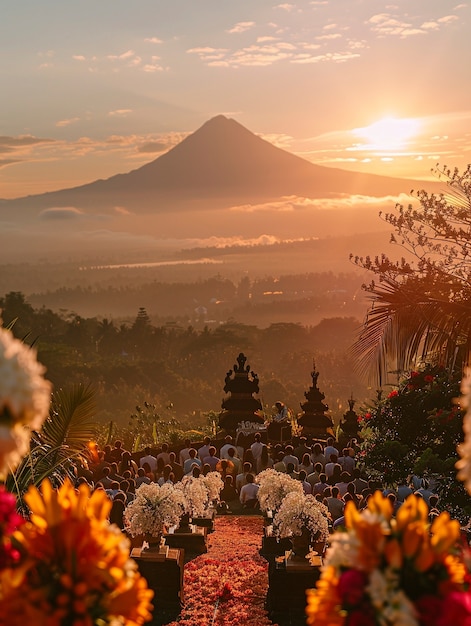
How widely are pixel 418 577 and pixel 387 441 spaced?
30.8ft

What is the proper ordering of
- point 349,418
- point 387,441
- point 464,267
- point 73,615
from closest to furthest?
point 73,615 < point 387,441 < point 464,267 < point 349,418

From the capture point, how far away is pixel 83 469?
1744 centimetres

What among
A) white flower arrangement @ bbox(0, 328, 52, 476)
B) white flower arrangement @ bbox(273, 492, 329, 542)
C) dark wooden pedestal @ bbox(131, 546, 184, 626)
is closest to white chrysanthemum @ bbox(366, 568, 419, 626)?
white flower arrangement @ bbox(0, 328, 52, 476)

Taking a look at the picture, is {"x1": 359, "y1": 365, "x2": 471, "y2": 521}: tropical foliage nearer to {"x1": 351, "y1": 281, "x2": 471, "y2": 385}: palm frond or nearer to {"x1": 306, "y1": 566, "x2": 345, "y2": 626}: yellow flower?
{"x1": 351, "y1": 281, "x2": 471, "y2": 385}: palm frond

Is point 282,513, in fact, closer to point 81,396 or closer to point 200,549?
point 200,549

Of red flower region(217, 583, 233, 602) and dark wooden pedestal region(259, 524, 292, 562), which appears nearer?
red flower region(217, 583, 233, 602)

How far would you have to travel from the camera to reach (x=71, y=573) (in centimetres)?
405

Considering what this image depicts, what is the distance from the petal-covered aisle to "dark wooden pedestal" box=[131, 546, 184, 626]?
0.24 meters

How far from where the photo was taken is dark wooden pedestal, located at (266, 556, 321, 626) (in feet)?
38.8

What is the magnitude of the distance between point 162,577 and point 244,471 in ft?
25.2

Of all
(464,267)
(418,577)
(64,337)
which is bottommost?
(64,337)

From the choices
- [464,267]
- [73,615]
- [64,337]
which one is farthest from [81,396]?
[64,337]

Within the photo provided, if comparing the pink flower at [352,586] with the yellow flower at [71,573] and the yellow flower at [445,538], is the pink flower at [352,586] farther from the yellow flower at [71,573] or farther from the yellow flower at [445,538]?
the yellow flower at [71,573]

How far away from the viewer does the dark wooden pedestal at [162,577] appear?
12.0 metres
